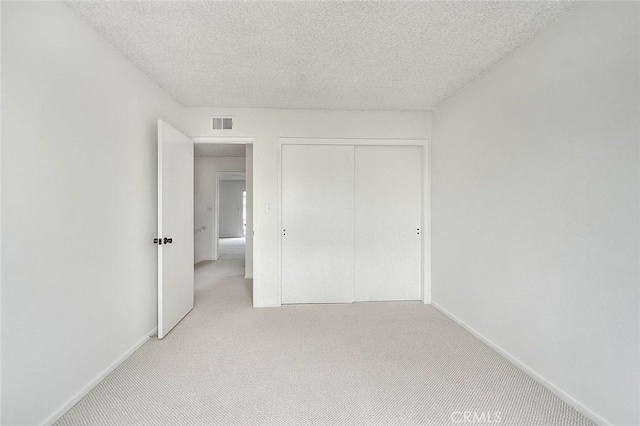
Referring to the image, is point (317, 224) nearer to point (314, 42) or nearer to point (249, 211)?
point (249, 211)

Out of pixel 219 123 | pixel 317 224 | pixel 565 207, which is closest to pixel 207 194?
pixel 219 123

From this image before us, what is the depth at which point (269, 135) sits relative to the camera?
315 centimetres

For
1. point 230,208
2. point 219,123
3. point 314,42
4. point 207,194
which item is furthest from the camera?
point 230,208

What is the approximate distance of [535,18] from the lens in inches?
65.8

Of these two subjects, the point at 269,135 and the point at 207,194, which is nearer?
the point at 269,135

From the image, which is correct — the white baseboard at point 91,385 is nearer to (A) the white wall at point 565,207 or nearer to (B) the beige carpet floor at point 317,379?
Answer: (B) the beige carpet floor at point 317,379

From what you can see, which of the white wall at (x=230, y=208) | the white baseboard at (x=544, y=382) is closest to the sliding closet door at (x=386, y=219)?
the white baseboard at (x=544, y=382)

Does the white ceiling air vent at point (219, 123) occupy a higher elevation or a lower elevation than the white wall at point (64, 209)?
higher

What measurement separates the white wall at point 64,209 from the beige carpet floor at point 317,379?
1.07ft

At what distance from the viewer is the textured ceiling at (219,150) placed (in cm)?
511

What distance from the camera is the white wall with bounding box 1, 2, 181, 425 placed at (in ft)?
4.17

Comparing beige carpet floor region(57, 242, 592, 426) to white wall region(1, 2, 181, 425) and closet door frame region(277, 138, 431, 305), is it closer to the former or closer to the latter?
white wall region(1, 2, 181, 425)

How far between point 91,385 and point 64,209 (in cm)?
118

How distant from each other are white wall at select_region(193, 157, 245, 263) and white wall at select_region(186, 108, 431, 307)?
3.07 m
